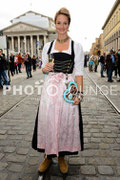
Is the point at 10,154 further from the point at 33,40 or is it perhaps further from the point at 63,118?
the point at 33,40

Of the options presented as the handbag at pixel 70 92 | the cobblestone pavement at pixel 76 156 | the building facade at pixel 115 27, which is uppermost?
the building facade at pixel 115 27

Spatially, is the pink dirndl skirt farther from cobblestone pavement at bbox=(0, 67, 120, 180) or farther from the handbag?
cobblestone pavement at bbox=(0, 67, 120, 180)

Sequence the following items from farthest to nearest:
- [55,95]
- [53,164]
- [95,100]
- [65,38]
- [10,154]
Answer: [95,100] → [10,154] → [53,164] → [65,38] → [55,95]

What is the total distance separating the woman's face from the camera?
2.48 metres

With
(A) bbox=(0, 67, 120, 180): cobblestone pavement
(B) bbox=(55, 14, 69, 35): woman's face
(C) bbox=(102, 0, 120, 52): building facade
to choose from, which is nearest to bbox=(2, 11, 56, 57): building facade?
(C) bbox=(102, 0, 120, 52): building facade

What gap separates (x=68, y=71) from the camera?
2.52 metres

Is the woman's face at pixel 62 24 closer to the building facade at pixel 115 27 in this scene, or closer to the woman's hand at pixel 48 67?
the woman's hand at pixel 48 67

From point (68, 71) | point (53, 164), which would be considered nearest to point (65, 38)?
point (68, 71)

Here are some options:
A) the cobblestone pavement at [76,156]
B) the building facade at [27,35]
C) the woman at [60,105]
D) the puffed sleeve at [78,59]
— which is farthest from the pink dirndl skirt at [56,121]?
the building facade at [27,35]

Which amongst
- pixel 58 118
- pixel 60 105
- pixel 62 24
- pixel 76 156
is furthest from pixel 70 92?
pixel 76 156

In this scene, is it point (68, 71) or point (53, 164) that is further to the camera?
point (53, 164)

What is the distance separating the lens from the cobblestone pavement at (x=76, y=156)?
2652 millimetres

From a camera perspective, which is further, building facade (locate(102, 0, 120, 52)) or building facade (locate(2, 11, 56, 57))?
building facade (locate(2, 11, 56, 57))

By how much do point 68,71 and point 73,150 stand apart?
100 centimetres
